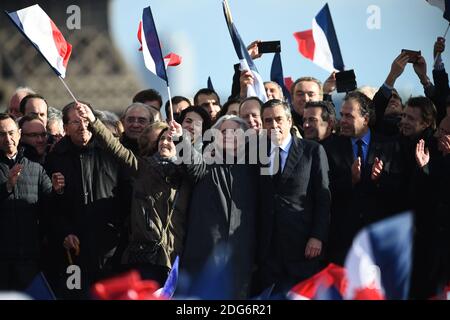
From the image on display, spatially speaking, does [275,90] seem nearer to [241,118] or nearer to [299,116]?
[299,116]

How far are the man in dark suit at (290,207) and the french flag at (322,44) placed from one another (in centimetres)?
310

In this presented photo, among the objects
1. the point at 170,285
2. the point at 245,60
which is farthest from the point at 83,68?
the point at 170,285

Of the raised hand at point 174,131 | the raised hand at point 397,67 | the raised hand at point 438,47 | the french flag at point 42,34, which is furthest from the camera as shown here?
the raised hand at point 438,47

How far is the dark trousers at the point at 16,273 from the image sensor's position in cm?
1098

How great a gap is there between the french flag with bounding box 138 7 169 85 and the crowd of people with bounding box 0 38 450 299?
0.49 m

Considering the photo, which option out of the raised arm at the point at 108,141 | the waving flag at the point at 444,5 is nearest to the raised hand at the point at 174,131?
the raised arm at the point at 108,141

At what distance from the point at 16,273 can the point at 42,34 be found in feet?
6.98

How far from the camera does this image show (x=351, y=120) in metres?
10.8

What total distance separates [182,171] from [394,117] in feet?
8.26

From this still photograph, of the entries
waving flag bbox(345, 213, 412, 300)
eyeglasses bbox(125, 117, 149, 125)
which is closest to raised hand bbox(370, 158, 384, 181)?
eyeglasses bbox(125, 117, 149, 125)

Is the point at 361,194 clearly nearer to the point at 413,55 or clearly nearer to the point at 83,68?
the point at 413,55

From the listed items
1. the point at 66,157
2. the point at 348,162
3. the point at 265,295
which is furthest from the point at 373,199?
the point at 66,157

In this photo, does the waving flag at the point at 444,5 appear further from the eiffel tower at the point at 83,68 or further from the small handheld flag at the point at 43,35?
the eiffel tower at the point at 83,68

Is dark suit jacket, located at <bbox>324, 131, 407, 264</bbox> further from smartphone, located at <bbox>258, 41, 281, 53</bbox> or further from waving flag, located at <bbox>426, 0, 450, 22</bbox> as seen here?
smartphone, located at <bbox>258, 41, 281, 53</bbox>
